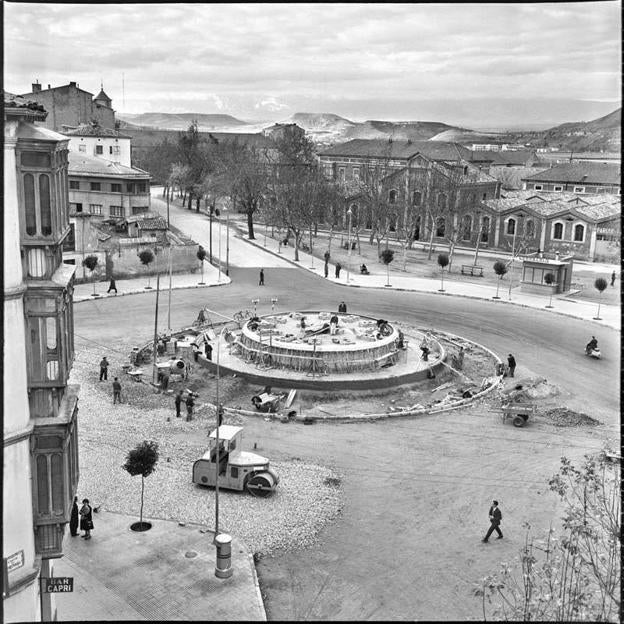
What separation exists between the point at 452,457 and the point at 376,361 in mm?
5501

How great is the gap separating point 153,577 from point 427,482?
612 centimetres

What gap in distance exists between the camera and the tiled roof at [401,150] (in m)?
55.8

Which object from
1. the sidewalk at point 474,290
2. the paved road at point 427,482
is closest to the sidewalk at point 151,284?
the paved road at point 427,482

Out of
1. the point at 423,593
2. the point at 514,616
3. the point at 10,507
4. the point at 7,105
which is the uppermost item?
the point at 7,105

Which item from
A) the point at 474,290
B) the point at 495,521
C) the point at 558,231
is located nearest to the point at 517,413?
the point at 495,521

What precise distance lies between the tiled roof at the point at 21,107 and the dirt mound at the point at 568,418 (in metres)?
14.7

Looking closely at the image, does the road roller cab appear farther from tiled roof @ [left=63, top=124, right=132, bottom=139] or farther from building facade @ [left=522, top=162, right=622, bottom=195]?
building facade @ [left=522, top=162, right=622, bottom=195]

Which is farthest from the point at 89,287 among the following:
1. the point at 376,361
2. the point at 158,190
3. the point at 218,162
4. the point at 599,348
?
the point at 158,190

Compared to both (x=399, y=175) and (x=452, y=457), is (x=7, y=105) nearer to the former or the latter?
(x=452, y=457)

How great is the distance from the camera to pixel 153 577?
1112 cm

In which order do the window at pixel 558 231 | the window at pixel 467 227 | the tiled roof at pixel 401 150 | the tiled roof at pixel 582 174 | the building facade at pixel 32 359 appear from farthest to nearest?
1. the tiled roof at pixel 401 150
2. the tiled roof at pixel 582 174
3. the window at pixel 467 227
4. the window at pixel 558 231
5. the building facade at pixel 32 359

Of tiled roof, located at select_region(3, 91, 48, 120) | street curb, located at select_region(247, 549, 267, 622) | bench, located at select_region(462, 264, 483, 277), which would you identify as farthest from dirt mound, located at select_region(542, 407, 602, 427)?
bench, located at select_region(462, 264, 483, 277)

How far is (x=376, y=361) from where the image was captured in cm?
2145

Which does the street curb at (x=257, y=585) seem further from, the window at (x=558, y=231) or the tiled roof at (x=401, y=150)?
the tiled roof at (x=401, y=150)
